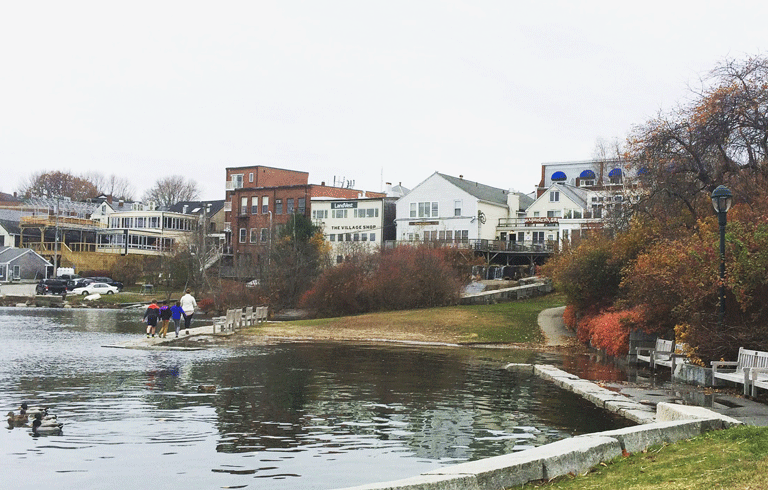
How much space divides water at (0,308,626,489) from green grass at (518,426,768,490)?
7.95 ft

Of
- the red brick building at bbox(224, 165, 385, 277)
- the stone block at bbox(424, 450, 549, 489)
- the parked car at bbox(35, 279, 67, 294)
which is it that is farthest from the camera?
the red brick building at bbox(224, 165, 385, 277)

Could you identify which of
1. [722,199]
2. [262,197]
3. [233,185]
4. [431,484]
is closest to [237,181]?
[233,185]

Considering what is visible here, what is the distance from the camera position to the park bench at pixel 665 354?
23439 mm

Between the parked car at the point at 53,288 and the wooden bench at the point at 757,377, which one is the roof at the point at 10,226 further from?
the wooden bench at the point at 757,377

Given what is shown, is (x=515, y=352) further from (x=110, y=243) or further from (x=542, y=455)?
(x=110, y=243)

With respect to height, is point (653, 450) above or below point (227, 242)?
below

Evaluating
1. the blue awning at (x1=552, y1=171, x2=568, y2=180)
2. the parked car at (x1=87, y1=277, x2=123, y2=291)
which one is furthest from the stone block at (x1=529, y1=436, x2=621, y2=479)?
the blue awning at (x1=552, y1=171, x2=568, y2=180)

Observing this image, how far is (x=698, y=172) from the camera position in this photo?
33.0 meters

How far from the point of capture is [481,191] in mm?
88750

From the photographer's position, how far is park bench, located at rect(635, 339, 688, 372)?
23.4 meters

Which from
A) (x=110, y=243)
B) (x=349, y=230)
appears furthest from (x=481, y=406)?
(x=110, y=243)

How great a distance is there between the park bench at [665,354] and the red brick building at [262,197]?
232 feet

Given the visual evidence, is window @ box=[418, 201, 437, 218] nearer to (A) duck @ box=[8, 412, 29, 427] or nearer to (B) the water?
(B) the water

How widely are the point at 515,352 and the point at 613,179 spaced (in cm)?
5211
